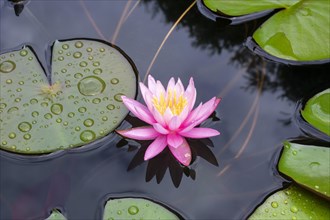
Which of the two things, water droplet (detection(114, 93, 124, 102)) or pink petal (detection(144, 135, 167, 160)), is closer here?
pink petal (detection(144, 135, 167, 160))

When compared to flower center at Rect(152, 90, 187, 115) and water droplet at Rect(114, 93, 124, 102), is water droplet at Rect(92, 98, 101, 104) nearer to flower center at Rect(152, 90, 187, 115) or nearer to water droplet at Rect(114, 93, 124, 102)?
water droplet at Rect(114, 93, 124, 102)

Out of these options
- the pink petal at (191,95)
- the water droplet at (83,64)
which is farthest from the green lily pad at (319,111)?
the water droplet at (83,64)

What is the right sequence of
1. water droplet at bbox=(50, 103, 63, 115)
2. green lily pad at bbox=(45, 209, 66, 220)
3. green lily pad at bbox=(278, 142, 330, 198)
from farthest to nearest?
water droplet at bbox=(50, 103, 63, 115) < green lily pad at bbox=(278, 142, 330, 198) < green lily pad at bbox=(45, 209, 66, 220)

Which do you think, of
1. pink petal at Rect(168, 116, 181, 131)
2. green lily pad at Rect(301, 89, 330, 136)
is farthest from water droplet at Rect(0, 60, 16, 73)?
green lily pad at Rect(301, 89, 330, 136)

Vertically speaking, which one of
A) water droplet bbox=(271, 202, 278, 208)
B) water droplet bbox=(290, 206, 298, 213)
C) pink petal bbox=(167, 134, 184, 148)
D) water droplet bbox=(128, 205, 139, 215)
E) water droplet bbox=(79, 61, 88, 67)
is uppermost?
water droplet bbox=(79, 61, 88, 67)

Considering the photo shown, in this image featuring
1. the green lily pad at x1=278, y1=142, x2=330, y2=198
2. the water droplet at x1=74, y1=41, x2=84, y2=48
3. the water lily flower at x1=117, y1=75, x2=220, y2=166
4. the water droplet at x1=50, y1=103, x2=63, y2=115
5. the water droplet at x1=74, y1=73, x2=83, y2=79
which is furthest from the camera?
the water droplet at x1=74, y1=41, x2=84, y2=48

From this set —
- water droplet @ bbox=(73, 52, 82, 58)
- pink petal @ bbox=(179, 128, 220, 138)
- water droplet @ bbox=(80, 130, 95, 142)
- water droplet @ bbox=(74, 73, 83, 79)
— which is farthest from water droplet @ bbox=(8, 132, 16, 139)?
pink petal @ bbox=(179, 128, 220, 138)

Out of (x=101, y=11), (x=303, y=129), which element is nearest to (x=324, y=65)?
(x=303, y=129)

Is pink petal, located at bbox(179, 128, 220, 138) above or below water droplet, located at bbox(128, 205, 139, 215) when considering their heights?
above
